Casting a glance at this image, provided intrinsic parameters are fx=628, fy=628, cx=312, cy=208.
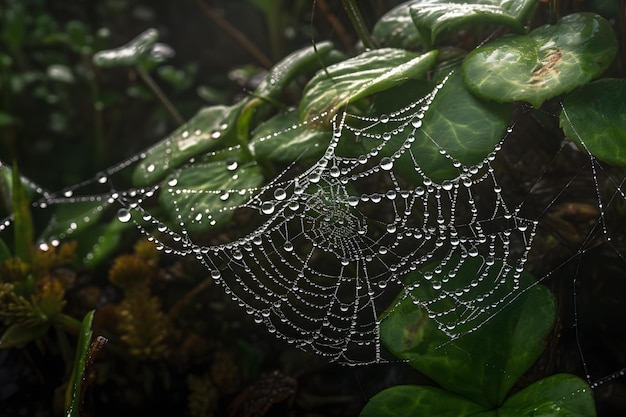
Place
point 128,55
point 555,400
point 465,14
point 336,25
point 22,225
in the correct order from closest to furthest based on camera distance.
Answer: point 555,400 → point 465,14 → point 22,225 → point 128,55 → point 336,25

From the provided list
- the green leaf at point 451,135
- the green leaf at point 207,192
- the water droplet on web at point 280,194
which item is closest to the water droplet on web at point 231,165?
the green leaf at point 207,192

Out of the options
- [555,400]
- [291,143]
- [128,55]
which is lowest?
[555,400]

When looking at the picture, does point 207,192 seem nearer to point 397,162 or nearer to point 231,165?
point 231,165

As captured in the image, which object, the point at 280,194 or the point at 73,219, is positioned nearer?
the point at 280,194

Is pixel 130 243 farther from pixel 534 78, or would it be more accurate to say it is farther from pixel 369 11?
pixel 534 78

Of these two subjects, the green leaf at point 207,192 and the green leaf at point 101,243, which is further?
the green leaf at point 101,243

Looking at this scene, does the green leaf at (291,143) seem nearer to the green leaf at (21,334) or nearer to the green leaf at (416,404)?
the green leaf at (416,404)

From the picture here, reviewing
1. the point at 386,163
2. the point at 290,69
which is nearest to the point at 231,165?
the point at 290,69
